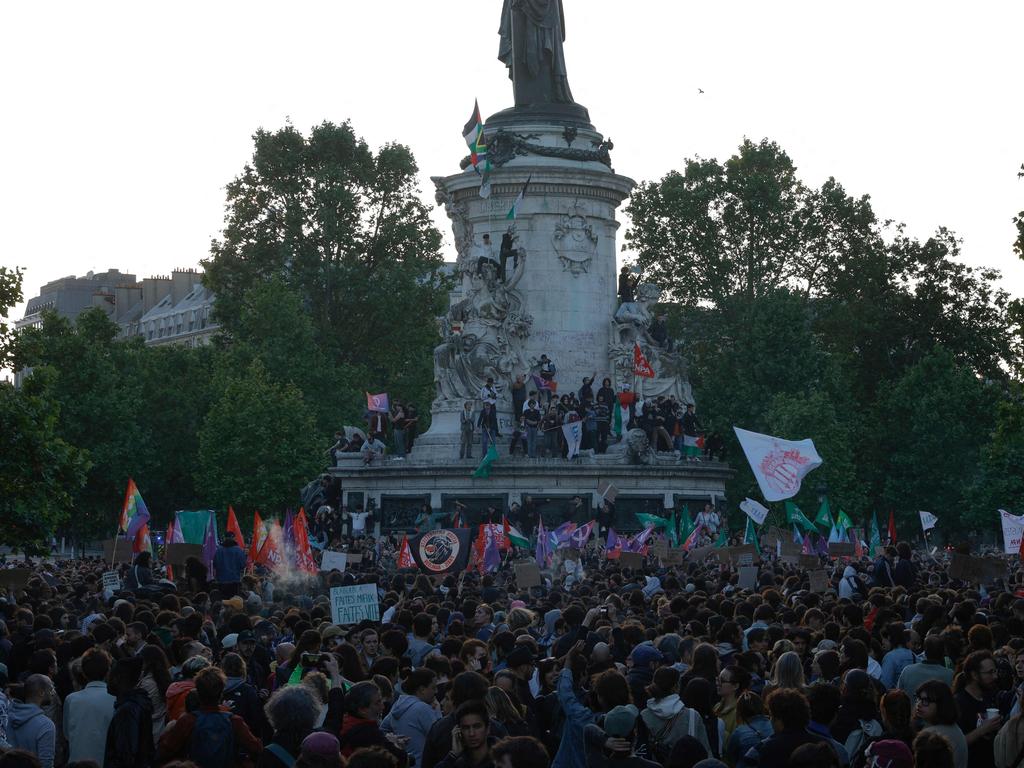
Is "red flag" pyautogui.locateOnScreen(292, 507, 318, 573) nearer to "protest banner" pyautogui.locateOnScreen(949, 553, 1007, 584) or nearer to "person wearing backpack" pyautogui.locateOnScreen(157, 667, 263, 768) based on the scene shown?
"protest banner" pyautogui.locateOnScreen(949, 553, 1007, 584)

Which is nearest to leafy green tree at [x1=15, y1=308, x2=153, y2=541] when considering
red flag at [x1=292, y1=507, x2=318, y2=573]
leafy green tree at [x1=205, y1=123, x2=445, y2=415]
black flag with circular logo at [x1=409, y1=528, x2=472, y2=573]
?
leafy green tree at [x1=205, y1=123, x2=445, y2=415]

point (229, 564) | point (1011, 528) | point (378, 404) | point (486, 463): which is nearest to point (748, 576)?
point (229, 564)

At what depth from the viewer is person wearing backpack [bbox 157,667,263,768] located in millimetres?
10664

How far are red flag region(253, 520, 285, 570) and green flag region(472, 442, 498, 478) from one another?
40.7 ft

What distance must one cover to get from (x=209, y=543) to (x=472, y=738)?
21257mm

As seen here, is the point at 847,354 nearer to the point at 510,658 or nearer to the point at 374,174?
the point at 374,174

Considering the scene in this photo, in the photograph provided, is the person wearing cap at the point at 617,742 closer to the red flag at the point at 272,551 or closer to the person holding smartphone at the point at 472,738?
the person holding smartphone at the point at 472,738

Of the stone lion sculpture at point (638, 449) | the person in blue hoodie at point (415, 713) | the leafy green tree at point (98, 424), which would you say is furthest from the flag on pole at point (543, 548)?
the leafy green tree at point (98, 424)

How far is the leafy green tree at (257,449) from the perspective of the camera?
60156 millimetres

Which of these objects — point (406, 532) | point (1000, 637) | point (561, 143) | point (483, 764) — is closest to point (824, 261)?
point (561, 143)

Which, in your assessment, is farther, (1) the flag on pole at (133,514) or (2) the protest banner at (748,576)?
(1) the flag on pole at (133,514)

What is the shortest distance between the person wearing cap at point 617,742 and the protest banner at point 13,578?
13.5 meters

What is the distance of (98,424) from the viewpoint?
63.6m

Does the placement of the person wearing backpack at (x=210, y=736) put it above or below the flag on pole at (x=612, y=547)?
below
